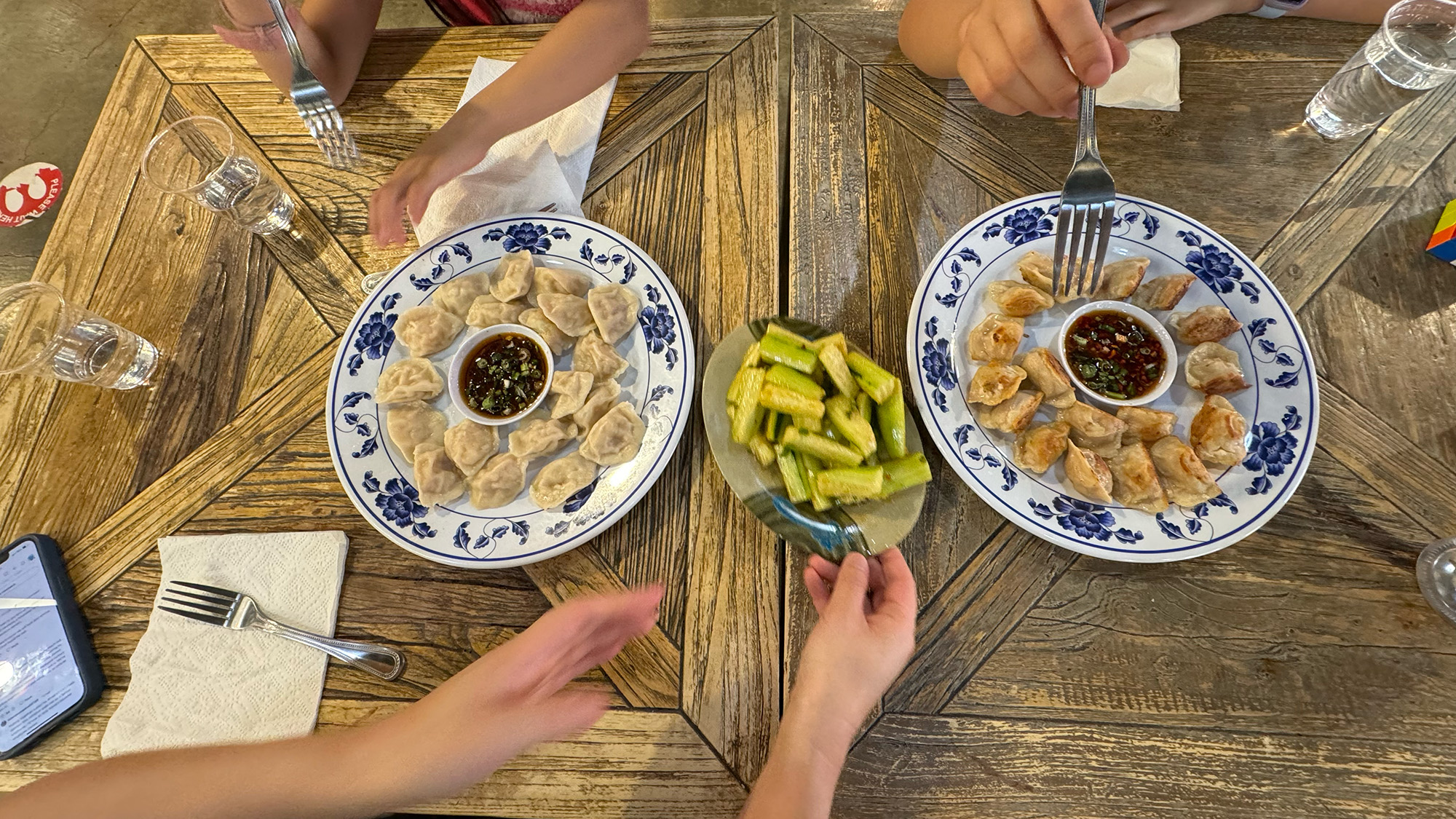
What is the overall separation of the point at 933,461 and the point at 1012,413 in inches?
8.8

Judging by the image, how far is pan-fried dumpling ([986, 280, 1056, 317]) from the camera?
1.60 meters

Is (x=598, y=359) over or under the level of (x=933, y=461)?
over

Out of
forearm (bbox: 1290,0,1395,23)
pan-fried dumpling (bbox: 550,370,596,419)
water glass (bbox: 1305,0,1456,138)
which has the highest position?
forearm (bbox: 1290,0,1395,23)

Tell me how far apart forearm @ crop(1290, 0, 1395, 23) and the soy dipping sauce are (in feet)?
8.39

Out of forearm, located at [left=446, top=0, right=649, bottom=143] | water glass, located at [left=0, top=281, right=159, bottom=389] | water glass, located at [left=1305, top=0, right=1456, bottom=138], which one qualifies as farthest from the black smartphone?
water glass, located at [left=1305, top=0, right=1456, bottom=138]

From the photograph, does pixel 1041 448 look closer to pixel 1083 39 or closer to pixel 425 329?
pixel 1083 39

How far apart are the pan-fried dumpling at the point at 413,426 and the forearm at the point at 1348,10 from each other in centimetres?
286

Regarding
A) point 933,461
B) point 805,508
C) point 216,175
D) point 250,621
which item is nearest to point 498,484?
point 250,621

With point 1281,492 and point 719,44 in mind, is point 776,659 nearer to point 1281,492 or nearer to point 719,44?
point 1281,492

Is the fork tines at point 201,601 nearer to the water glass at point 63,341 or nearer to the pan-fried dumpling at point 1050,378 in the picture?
the water glass at point 63,341

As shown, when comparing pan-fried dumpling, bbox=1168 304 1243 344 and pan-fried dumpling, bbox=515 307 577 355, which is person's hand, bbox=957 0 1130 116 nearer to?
pan-fried dumpling, bbox=1168 304 1243 344

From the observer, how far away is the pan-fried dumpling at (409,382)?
5.32 feet

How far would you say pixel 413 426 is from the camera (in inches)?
63.6

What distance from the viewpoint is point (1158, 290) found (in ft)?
5.30
